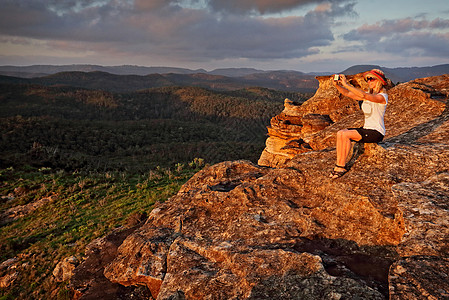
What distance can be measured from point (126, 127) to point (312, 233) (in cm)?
6728

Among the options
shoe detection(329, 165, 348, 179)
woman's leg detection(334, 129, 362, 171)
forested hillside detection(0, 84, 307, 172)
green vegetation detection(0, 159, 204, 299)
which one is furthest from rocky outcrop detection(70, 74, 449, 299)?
forested hillside detection(0, 84, 307, 172)

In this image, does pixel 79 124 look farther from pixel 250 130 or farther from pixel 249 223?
pixel 249 223

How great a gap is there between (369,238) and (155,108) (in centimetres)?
11833

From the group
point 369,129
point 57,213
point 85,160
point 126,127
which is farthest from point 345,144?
point 126,127

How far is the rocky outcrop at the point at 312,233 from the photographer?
151 inches

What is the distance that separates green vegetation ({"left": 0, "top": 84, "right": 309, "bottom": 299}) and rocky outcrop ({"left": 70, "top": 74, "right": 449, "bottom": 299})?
349 cm

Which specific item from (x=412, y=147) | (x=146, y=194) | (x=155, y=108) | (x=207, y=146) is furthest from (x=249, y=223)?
(x=155, y=108)

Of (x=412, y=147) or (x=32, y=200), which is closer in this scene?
(x=412, y=147)

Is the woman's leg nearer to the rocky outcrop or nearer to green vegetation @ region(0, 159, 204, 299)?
the rocky outcrop

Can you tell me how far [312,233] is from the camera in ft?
16.8

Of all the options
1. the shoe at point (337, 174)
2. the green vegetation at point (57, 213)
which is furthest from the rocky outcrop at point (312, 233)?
the green vegetation at point (57, 213)

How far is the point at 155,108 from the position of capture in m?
117

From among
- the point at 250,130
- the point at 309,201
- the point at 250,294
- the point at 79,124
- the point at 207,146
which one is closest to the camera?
the point at 250,294

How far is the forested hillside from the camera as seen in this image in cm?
3759
